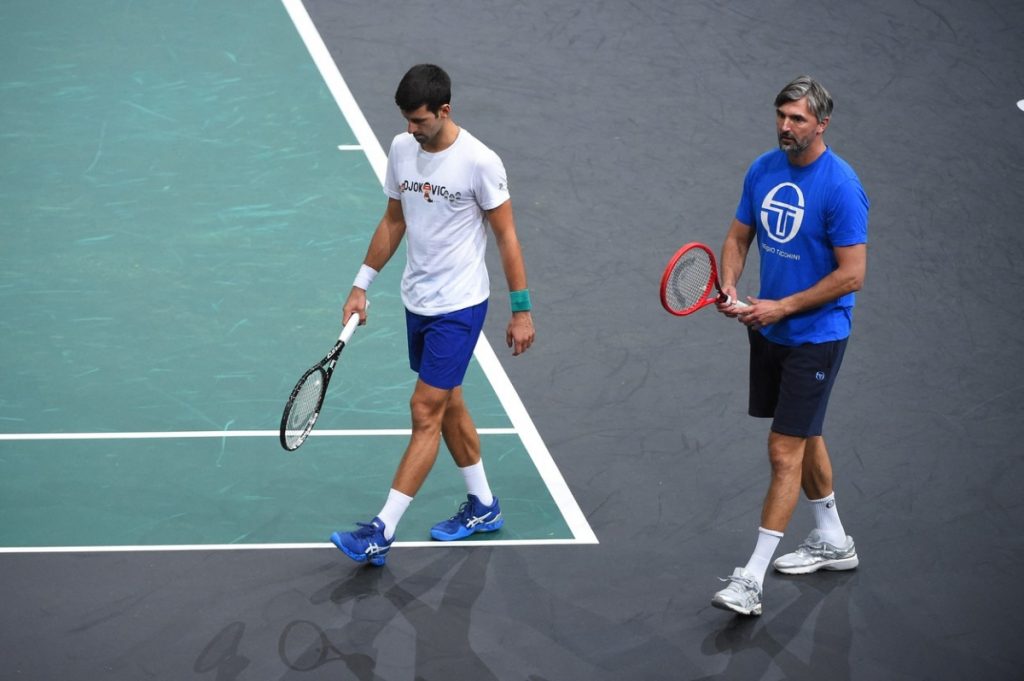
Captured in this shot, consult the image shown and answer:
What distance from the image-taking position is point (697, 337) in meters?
8.68

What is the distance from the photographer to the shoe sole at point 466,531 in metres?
6.72

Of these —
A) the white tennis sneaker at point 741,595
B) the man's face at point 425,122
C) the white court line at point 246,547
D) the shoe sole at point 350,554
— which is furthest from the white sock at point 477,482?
the man's face at point 425,122

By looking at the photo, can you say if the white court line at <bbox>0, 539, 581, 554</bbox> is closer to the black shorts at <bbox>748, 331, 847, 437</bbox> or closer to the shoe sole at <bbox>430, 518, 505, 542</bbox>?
the shoe sole at <bbox>430, 518, 505, 542</bbox>

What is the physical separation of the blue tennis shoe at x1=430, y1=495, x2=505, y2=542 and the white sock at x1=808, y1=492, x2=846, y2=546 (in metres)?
1.52

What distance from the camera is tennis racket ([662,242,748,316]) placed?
19.8ft

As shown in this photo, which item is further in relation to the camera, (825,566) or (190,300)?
(190,300)

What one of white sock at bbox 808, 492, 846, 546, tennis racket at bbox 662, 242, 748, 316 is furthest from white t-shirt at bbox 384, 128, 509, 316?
white sock at bbox 808, 492, 846, 546

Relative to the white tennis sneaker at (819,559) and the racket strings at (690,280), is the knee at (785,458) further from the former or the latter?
the racket strings at (690,280)

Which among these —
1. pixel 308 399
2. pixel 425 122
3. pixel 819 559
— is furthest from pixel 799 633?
pixel 425 122

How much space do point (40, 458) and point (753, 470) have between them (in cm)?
370

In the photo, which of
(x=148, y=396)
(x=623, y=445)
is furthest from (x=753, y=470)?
(x=148, y=396)

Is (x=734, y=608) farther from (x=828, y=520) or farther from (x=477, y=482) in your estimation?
(x=477, y=482)

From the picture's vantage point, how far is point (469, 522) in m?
6.77

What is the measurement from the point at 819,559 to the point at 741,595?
632 mm
